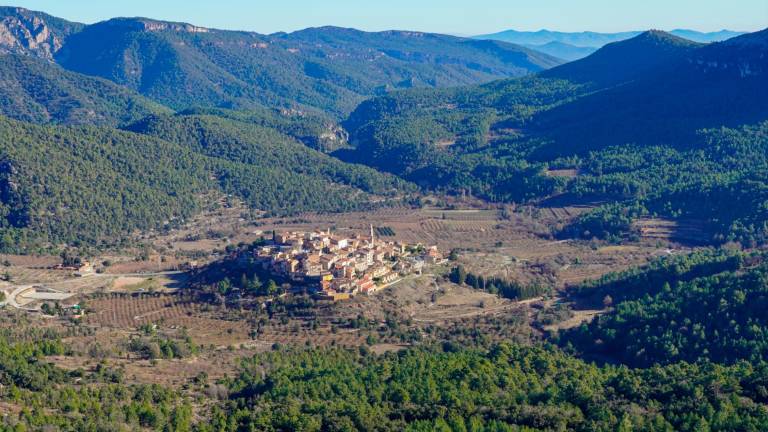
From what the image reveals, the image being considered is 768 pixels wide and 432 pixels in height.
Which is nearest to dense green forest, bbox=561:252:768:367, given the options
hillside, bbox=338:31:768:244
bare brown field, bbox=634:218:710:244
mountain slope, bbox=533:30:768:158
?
bare brown field, bbox=634:218:710:244

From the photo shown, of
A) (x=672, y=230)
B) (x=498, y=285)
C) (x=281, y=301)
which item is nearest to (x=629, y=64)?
(x=672, y=230)

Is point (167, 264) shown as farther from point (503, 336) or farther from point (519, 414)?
point (519, 414)

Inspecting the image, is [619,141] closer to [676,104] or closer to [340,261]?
[676,104]

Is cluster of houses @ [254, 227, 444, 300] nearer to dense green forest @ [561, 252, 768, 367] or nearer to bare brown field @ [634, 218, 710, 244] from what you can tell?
dense green forest @ [561, 252, 768, 367]

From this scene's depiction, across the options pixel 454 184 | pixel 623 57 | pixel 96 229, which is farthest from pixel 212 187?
pixel 623 57

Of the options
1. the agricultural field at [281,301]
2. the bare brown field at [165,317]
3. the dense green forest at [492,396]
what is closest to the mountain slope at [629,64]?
the agricultural field at [281,301]

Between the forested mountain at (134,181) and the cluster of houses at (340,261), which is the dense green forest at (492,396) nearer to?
the cluster of houses at (340,261)

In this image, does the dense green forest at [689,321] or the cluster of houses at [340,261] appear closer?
the dense green forest at [689,321]
